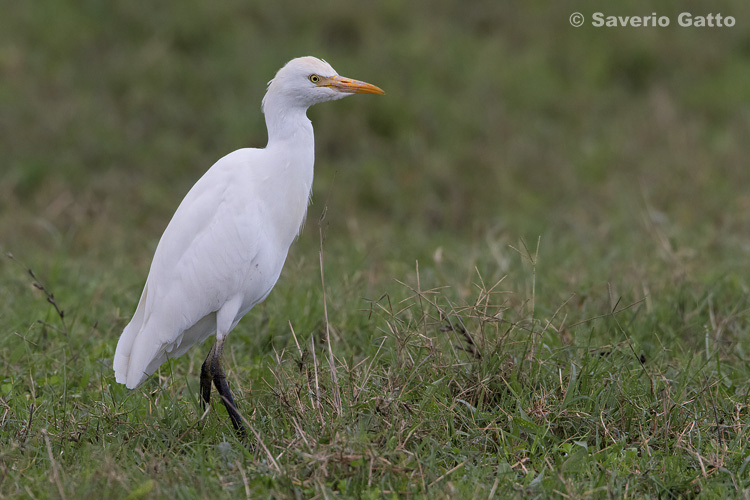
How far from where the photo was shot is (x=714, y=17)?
10.4m

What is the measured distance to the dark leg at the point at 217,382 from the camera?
3.32 meters

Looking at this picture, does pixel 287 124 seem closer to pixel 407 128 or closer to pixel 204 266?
pixel 204 266

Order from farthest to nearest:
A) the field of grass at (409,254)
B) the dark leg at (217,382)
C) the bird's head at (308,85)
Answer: the bird's head at (308,85)
the dark leg at (217,382)
the field of grass at (409,254)

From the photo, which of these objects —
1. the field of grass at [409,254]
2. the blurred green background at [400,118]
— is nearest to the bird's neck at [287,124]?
the field of grass at [409,254]

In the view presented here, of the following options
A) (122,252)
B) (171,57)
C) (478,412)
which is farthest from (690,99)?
(478,412)

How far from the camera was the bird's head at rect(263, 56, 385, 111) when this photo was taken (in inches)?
135

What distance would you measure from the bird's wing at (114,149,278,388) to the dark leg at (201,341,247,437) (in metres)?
0.16

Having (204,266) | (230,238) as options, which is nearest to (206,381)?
(204,266)

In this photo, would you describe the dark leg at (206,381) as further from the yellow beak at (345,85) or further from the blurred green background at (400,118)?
the blurred green background at (400,118)

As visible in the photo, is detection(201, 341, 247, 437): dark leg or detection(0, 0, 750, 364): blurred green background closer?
detection(201, 341, 247, 437): dark leg

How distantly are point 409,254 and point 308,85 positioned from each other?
2.87 metres

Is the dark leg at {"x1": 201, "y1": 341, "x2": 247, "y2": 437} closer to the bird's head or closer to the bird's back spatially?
the bird's back

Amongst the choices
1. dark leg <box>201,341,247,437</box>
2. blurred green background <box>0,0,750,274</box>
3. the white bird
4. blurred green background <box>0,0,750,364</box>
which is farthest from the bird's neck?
blurred green background <box>0,0,750,274</box>

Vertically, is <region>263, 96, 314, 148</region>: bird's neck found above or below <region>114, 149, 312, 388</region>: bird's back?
above
